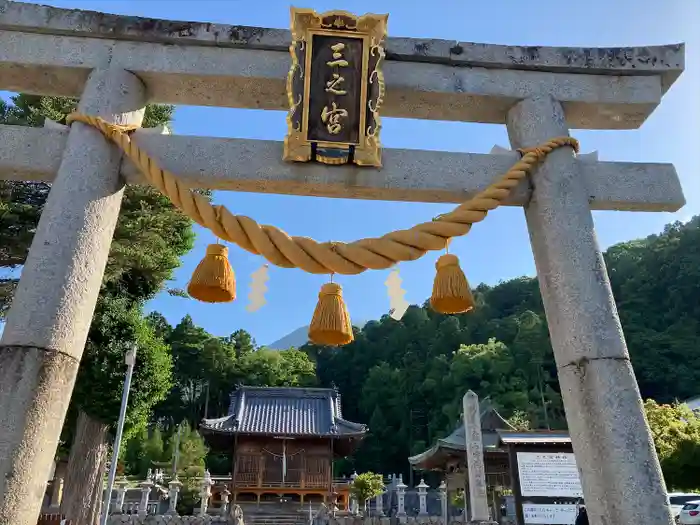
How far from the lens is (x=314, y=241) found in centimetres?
298

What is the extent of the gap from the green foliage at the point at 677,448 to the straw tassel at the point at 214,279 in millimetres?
16296

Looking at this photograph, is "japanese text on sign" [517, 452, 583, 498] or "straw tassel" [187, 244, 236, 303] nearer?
"straw tassel" [187, 244, 236, 303]

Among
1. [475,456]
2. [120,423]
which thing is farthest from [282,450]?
[120,423]

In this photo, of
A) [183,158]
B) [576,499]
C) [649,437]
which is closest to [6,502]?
[183,158]

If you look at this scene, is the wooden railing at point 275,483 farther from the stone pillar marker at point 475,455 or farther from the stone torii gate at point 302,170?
the stone torii gate at point 302,170

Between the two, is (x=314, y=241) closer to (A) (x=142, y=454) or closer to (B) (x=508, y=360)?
(A) (x=142, y=454)

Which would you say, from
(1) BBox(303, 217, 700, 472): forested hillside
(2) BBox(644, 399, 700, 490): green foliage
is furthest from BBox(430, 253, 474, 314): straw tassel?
(1) BBox(303, 217, 700, 472): forested hillside

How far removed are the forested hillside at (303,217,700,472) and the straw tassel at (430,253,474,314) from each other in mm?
36006

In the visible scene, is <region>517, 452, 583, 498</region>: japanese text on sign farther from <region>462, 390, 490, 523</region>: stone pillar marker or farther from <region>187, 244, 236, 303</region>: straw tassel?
<region>187, 244, 236, 303</region>: straw tassel

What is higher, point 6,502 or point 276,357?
point 276,357

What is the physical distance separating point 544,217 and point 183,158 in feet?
7.24

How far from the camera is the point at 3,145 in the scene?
126 inches

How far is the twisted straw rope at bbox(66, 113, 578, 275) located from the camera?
293 cm

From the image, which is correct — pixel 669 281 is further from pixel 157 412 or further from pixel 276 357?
pixel 157 412
